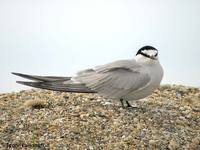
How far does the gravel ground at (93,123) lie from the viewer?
10.9 m

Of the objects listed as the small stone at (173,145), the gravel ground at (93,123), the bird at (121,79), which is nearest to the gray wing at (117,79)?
the bird at (121,79)

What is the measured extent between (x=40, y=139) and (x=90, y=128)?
936 mm

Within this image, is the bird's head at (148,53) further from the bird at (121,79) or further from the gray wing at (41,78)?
the gray wing at (41,78)

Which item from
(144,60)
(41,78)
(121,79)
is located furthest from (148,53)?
(41,78)

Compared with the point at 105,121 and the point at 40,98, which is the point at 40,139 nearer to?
the point at 105,121

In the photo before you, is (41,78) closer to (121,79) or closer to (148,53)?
(121,79)

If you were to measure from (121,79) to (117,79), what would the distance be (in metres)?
0.08

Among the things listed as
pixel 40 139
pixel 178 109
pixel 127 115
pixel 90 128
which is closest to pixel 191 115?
pixel 178 109

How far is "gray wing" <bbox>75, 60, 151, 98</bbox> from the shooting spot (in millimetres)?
11852

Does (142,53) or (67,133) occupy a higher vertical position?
(142,53)

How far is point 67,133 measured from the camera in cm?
1121

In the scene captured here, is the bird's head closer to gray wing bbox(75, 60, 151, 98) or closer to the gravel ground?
gray wing bbox(75, 60, 151, 98)

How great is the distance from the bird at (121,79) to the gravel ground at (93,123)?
15.8 inches

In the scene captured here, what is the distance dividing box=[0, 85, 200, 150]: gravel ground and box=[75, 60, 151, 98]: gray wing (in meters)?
0.42
